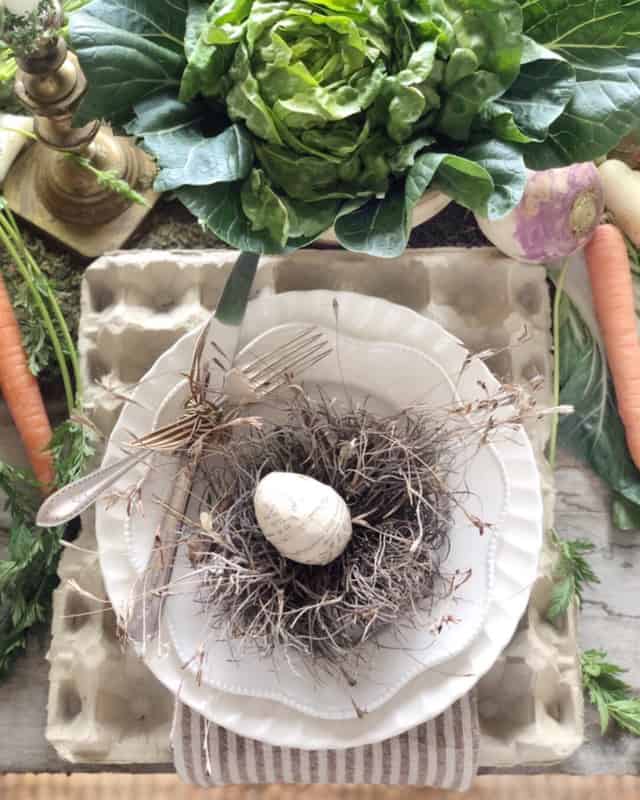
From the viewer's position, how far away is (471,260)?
29.4 inches

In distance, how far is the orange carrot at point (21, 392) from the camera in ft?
2.64

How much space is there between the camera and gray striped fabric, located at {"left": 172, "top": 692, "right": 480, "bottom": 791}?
2.17 feet

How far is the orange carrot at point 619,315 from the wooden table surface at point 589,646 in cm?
7

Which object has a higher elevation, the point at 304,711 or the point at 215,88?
the point at 215,88

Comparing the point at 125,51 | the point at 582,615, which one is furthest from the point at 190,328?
the point at 582,615

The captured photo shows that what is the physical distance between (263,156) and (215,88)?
0.06 metres

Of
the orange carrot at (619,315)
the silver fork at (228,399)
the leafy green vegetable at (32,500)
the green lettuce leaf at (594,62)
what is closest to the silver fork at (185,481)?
the silver fork at (228,399)

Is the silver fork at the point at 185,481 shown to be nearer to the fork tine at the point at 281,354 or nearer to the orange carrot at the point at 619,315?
the fork tine at the point at 281,354

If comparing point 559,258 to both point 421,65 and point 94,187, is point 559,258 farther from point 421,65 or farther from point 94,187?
point 94,187

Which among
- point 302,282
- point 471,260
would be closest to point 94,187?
point 302,282

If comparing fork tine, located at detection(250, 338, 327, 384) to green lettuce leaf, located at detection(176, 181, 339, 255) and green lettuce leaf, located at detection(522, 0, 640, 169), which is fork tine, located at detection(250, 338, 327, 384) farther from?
green lettuce leaf, located at detection(522, 0, 640, 169)

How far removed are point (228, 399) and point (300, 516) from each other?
126mm

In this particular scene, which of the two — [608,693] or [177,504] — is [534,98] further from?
[608,693]

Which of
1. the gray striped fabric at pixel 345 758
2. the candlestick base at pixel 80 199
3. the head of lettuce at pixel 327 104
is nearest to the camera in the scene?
the head of lettuce at pixel 327 104
